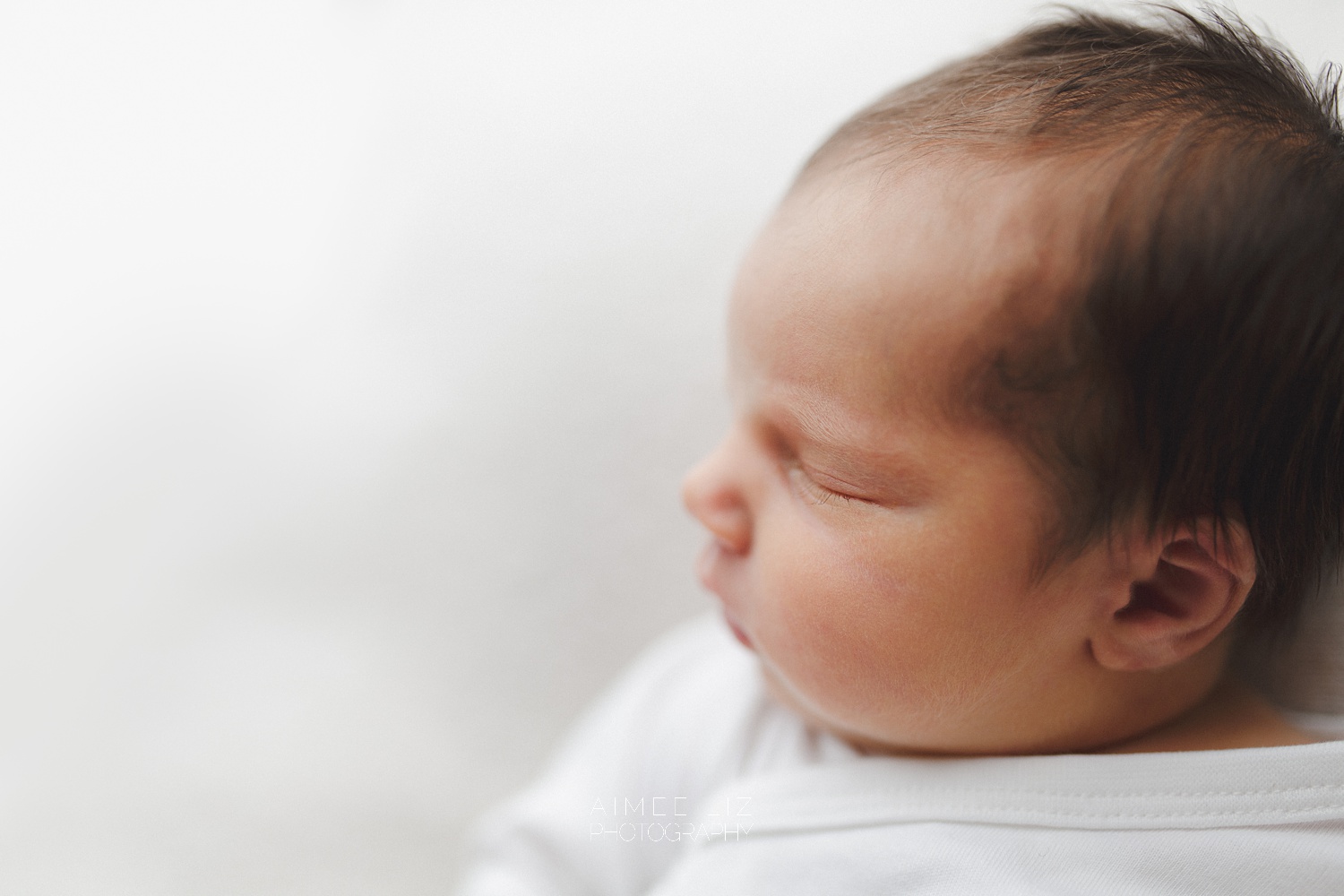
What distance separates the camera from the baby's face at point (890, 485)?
60 centimetres

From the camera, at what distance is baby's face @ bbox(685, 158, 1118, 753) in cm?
60

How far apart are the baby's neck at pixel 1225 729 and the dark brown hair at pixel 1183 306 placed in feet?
0.50

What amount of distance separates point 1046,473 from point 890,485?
0.32ft

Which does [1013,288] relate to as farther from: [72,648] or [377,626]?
[72,648]

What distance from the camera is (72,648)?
1.05 m

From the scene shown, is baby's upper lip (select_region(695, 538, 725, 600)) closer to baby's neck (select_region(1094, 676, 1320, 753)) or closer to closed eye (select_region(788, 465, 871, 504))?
closed eye (select_region(788, 465, 871, 504))

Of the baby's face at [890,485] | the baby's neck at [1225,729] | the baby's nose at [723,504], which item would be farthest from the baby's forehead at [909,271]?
the baby's neck at [1225,729]

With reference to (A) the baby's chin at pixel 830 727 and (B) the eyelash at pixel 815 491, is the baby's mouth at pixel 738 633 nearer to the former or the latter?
(A) the baby's chin at pixel 830 727

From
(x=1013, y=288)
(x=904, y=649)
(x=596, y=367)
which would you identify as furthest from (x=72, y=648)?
(x=1013, y=288)

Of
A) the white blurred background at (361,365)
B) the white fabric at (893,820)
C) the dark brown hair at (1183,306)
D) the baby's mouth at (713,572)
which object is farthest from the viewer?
the white blurred background at (361,365)

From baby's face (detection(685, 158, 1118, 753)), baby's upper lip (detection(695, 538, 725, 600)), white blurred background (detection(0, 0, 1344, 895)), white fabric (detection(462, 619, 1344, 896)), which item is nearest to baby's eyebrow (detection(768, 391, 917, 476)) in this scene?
baby's face (detection(685, 158, 1118, 753))

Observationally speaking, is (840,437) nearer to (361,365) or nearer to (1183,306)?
(1183,306)

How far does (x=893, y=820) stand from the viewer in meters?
0.74

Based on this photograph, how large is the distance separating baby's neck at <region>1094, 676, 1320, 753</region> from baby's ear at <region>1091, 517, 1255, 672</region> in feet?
0.29
